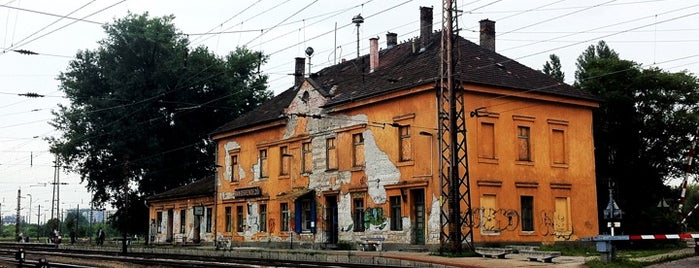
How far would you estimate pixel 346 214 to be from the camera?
35.4 meters

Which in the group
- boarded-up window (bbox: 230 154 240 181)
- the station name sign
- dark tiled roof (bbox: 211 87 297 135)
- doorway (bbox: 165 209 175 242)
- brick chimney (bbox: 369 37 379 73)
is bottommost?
doorway (bbox: 165 209 175 242)

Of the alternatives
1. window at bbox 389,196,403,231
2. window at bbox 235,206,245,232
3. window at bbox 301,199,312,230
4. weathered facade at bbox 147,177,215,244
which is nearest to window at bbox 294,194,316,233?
window at bbox 301,199,312,230

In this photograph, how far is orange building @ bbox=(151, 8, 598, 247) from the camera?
31.4 metres

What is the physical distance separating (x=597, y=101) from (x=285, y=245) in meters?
16.4

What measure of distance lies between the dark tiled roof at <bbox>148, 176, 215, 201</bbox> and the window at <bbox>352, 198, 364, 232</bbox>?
14139mm

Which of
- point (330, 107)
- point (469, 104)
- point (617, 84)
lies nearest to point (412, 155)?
point (469, 104)

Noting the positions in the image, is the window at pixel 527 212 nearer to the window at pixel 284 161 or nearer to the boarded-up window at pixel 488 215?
the boarded-up window at pixel 488 215

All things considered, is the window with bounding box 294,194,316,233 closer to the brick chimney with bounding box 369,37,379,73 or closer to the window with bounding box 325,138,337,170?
the window with bounding box 325,138,337,170

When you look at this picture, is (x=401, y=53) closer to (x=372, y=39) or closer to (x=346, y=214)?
→ (x=372, y=39)

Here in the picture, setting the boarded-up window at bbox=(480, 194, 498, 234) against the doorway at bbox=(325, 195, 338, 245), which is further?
the doorway at bbox=(325, 195, 338, 245)

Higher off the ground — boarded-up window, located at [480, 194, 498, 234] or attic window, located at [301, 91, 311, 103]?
attic window, located at [301, 91, 311, 103]

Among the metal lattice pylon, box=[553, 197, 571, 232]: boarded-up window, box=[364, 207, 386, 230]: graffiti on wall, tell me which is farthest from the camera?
box=[553, 197, 571, 232]: boarded-up window

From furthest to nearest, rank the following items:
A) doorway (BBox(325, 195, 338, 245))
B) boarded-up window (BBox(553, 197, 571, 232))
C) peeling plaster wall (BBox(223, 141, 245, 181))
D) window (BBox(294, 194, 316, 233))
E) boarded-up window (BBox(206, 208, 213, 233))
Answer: boarded-up window (BBox(206, 208, 213, 233)) → peeling plaster wall (BBox(223, 141, 245, 181)) → window (BBox(294, 194, 316, 233)) → doorway (BBox(325, 195, 338, 245)) → boarded-up window (BBox(553, 197, 571, 232))

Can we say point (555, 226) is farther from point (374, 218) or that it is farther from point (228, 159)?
point (228, 159)
